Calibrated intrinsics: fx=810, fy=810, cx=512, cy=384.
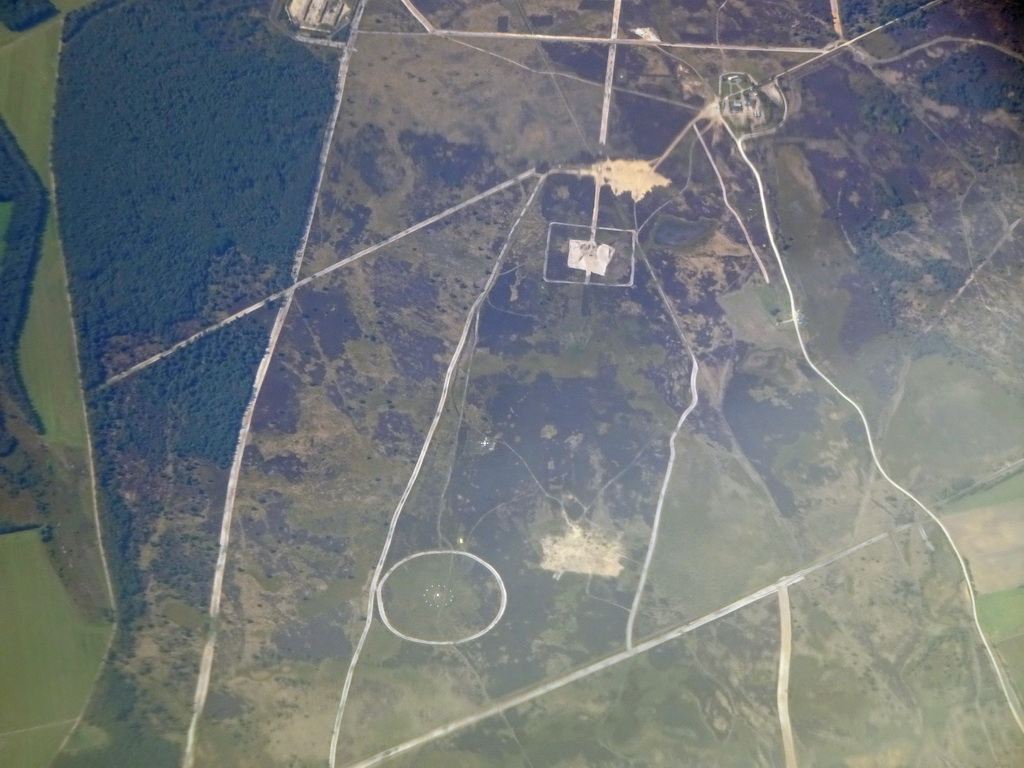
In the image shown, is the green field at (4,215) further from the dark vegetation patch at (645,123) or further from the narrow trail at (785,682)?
the narrow trail at (785,682)

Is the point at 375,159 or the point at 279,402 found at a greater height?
the point at 375,159

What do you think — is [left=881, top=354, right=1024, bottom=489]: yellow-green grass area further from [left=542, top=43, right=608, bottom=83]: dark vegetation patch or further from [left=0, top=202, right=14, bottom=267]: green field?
[left=0, top=202, right=14, bottom=267]: green field

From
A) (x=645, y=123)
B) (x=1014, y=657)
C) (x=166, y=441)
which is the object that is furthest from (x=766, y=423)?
(x=166, y=441)

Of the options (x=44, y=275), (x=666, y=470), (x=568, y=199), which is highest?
(x=44, y=275)

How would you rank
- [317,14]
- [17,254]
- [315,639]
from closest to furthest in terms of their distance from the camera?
[315,639] < [17,254] < [317,14]

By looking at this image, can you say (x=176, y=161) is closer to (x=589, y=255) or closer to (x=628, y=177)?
(x=589, y=255)

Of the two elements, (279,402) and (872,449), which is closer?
(279,402)

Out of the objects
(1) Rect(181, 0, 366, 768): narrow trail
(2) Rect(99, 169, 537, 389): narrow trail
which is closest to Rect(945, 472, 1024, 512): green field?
(2) Rect(99, 169, 537, 389): narrow trail

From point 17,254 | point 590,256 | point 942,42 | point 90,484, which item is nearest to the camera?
point 90,484
